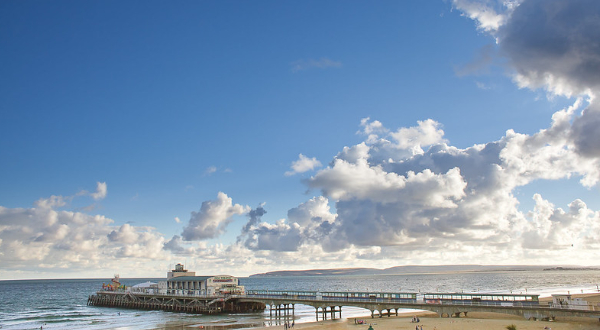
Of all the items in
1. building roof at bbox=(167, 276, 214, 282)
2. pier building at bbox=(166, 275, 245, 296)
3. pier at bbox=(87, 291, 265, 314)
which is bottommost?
pier at bbox=(87, 291, 265, 314)

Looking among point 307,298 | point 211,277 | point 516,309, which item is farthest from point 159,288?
point 516,309

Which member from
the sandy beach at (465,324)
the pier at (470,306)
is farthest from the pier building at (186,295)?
the sandy beach at (465,324)

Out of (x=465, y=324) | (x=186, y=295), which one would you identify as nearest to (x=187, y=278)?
(x=186, y=295)

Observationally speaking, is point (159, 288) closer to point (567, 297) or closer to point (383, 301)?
point (383, 301)

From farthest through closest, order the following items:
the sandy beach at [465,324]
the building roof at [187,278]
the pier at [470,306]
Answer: the building roof at [187,278] → the pier at [470,306] → the sandy beach at [465,324]

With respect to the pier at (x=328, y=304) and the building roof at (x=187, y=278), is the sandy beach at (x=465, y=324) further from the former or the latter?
the building roof at (x=187, y=278)

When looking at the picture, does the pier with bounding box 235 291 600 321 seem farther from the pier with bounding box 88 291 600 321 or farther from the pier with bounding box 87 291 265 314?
the pier with bounding box 87 291 265 314

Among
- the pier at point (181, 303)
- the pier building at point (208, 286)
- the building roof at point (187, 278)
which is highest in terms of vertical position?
the building roof at point (187, 278)

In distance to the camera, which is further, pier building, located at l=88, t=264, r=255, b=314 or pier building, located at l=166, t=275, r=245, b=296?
pier building, located at l=166, t=275, r=245, b=296

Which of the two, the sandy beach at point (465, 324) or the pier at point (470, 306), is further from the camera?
the pier at point (470, 306)

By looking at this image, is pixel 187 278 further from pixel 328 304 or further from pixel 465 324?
pixel 465 324

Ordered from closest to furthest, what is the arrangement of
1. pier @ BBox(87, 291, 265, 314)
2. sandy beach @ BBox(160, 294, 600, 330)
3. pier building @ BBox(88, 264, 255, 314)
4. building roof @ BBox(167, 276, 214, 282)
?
sandy beach @ BBox(160, 294, 600, 330) → pier @ BBox(87, 291, 265, 314) → pier building @ BBox(88, 264, 255, 314) → building roof @ BBox(167, 276, 214, 282)

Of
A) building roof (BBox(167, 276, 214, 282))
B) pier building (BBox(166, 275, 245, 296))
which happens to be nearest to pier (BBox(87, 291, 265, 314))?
pier building (BBox(166, 275, 245, 296))

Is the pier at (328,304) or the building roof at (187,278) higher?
the building roof at (187,278)
